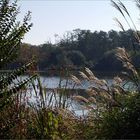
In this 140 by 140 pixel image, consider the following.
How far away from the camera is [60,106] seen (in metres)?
8.25

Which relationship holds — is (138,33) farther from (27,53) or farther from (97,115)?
(27,53)

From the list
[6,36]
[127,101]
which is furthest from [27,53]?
[127,101]

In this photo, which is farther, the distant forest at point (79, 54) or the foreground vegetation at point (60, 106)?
the distant forest at point (79, 54)

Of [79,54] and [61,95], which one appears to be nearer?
[61,95]

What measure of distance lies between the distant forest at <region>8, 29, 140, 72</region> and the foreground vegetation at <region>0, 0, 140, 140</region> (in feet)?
1.65

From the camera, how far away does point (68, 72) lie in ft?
29.5

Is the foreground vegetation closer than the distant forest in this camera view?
Yes

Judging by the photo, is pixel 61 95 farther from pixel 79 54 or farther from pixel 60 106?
pixel 79 54

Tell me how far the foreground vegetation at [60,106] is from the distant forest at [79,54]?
1.65 ft

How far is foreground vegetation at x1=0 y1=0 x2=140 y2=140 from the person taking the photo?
244 inches

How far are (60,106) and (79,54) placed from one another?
31.7m

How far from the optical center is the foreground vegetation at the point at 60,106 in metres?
6.21

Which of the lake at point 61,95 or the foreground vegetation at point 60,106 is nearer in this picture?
the foreground vegetation at point 60,106

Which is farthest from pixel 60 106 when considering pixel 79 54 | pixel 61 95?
pixel 79 54
